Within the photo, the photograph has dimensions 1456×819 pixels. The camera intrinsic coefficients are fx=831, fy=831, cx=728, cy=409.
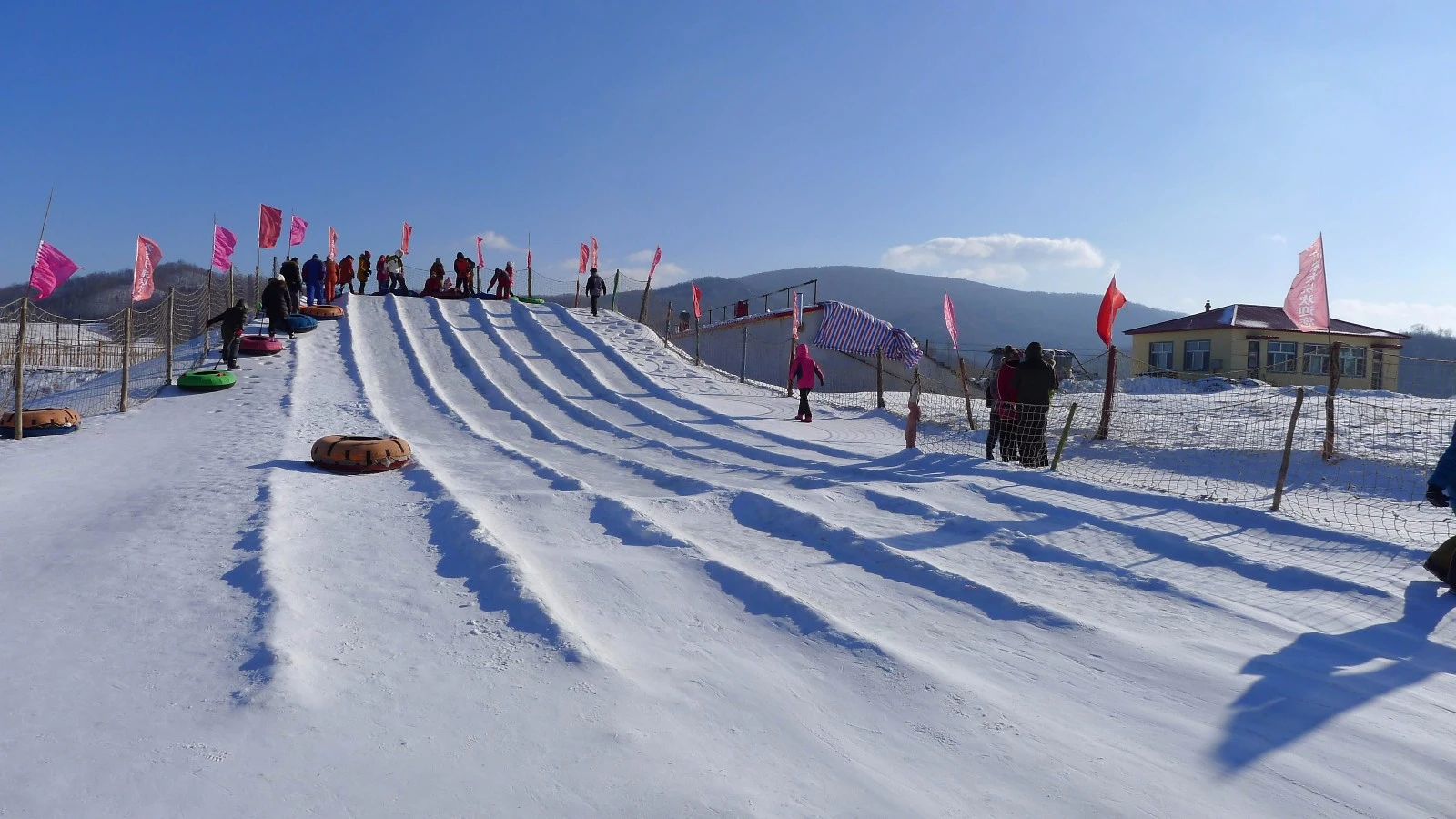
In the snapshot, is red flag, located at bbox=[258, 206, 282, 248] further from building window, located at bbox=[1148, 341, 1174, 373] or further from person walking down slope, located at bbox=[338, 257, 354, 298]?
building window, located at bbox=[1148, 341, 1174, 373]

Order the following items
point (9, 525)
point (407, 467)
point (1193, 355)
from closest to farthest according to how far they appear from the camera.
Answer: point (9, 525) < point (407, 467) < point (1193, 355)

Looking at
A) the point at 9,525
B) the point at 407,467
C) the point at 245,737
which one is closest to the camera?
the point at 245,737

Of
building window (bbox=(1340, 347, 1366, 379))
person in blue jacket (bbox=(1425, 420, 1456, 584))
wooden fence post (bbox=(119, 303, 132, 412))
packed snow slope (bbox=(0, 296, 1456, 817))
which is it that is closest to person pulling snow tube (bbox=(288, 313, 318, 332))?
wooden fence post (bbox=(119, 303, 132, 412))

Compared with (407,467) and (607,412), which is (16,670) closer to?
(407,467)

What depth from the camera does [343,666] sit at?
3.83 metres

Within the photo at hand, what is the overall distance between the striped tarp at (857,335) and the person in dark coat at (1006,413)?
1199 cm

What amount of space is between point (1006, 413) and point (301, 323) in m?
16.6

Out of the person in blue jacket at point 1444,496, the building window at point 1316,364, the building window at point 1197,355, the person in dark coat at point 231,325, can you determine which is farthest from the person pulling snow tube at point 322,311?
the building window at point 1316,364

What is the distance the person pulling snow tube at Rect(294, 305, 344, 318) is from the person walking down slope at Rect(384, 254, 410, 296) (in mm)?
5365

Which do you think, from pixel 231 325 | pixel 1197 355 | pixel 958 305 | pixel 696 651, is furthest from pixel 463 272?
pixel 958 305

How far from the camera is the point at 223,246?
56.2 feet

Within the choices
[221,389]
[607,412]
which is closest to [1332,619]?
[607,412]

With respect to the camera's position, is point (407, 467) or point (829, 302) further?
point (829, 302)

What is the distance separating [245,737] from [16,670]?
1.45 meters
